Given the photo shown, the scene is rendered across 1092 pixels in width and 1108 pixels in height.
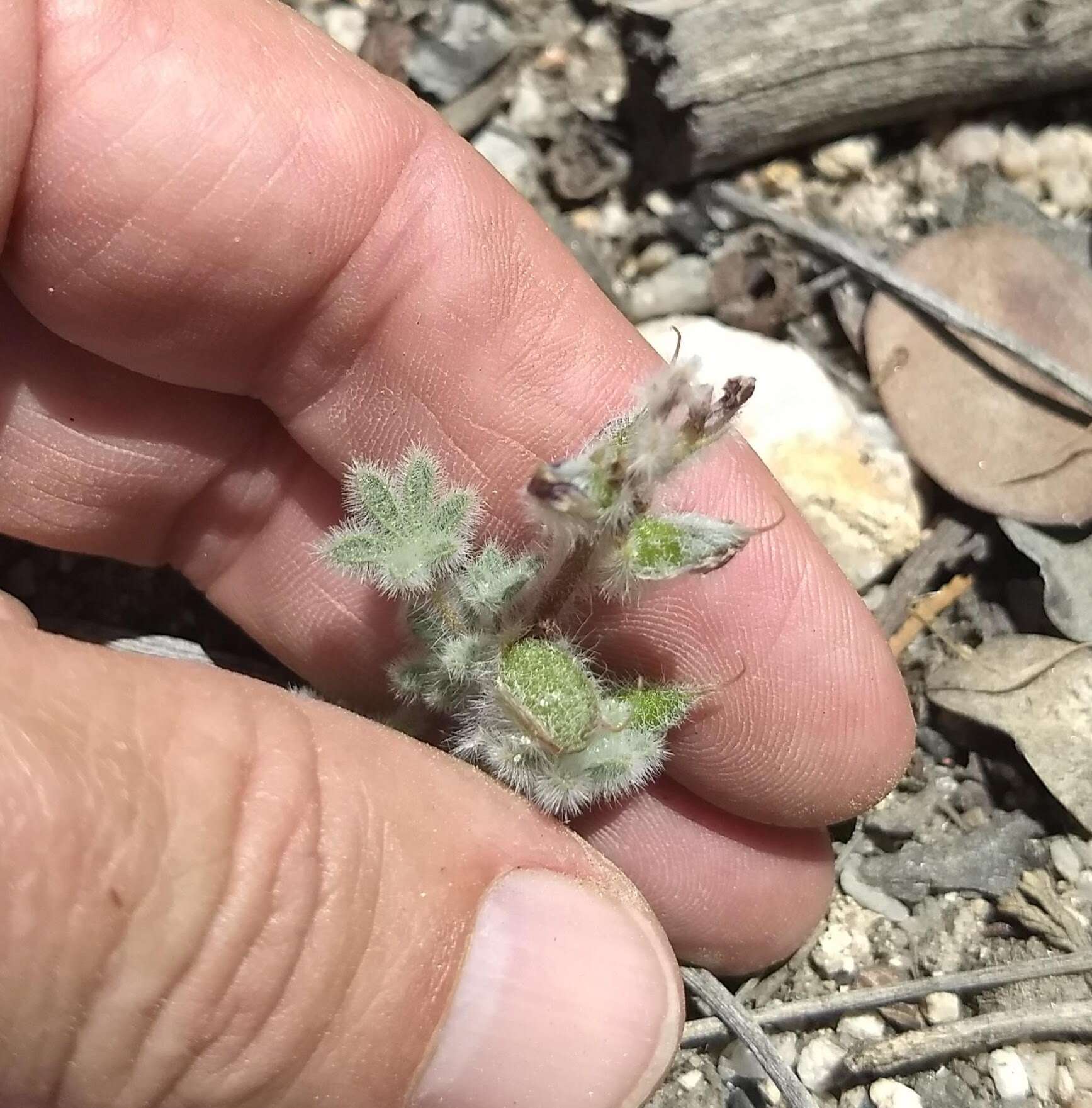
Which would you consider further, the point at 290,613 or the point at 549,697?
the point at 290,613

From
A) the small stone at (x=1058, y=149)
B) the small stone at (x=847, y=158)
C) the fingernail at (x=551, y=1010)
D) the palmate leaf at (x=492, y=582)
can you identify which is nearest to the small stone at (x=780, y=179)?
the small stone at (x=847, y=158)

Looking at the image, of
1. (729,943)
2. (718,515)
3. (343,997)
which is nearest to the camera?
(343,997)

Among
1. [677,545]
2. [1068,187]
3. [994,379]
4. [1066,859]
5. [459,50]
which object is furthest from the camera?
[459,50]

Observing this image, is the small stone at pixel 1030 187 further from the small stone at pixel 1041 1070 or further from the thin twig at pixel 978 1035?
the small stone at pixel 1041 1070

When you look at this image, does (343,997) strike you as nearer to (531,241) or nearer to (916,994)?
(916,994)

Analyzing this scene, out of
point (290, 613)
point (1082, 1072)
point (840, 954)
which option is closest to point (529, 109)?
point (290, 613)

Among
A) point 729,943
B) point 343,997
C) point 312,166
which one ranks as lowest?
point 729,943

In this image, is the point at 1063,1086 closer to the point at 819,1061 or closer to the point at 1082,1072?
the point at 1082,1072

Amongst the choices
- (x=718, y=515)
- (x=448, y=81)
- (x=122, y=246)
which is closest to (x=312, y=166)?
(x=122, y=246)
